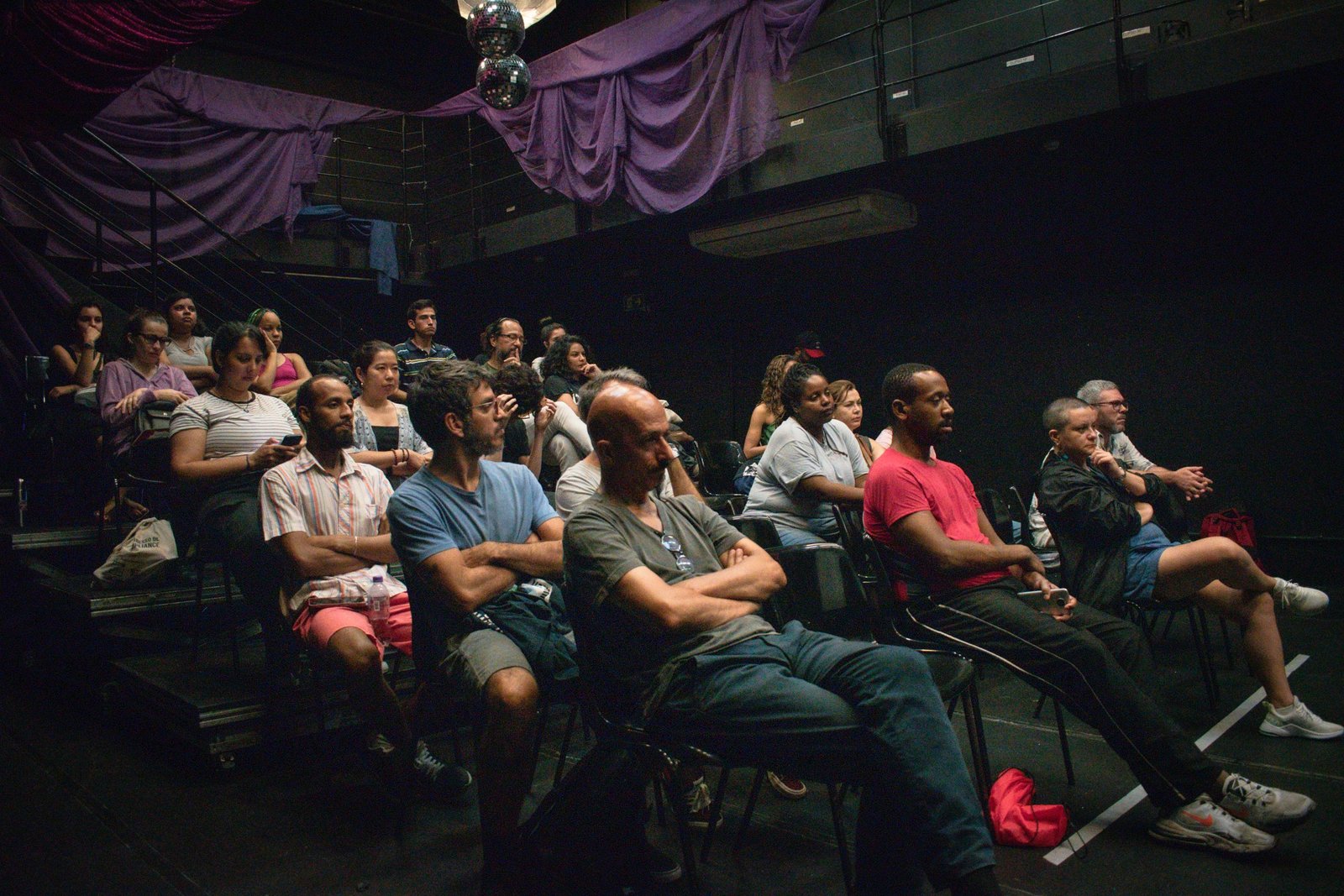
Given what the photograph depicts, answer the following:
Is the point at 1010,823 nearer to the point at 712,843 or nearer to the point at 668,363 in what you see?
the point at 712,843

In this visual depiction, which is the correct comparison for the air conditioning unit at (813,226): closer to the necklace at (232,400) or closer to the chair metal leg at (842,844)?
the necklace at (232,400)

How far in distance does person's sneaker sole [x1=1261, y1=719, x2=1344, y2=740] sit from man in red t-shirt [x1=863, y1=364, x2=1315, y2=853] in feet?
3.31

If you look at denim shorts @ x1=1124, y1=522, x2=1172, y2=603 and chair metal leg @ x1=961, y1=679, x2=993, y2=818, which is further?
denim shorts @ x1=1124, y1=522, x2=1172, y2=603

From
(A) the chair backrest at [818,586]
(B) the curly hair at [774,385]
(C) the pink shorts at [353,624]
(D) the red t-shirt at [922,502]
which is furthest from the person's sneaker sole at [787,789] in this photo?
(B) the curly hair at [774,385]

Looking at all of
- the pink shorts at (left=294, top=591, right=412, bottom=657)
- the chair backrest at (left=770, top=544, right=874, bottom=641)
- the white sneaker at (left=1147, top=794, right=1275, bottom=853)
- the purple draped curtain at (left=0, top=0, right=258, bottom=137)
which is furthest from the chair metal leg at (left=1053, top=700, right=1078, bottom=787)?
the purple draped curtain at (left=0, top=0, right=258, bottom=137)

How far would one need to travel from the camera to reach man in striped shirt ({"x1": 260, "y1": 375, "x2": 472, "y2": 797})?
2787mm

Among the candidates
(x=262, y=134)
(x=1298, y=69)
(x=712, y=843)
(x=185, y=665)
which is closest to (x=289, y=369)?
(x=185, y=665)

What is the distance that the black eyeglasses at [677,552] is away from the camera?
2232 mm

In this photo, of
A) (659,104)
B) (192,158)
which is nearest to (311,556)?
(659,104)

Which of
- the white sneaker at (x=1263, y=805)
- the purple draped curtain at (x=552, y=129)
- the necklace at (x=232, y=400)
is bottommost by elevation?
the white sneaker at (x=1263, y=805)

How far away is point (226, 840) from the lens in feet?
8.71

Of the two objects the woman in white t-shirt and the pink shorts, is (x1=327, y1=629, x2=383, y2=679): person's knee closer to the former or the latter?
the pink shorts

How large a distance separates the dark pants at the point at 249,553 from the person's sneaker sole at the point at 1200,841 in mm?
2818

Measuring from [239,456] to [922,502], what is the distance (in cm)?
262
